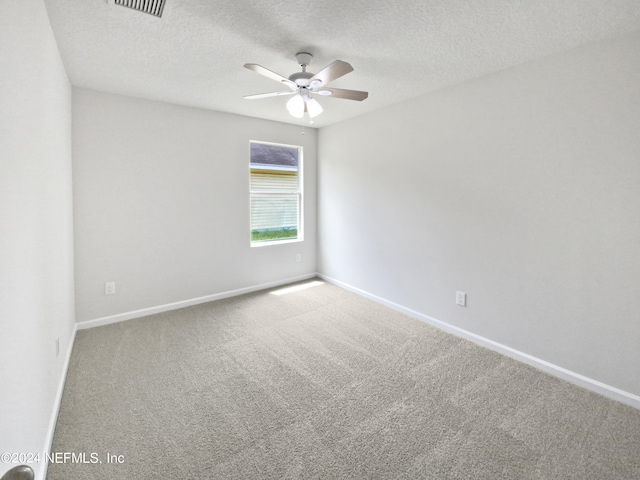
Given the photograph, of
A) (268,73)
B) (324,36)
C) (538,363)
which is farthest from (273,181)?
(538,363)

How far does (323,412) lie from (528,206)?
2269 mm

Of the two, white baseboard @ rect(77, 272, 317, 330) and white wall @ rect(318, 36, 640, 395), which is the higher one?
white wall @ rect(318, 36, 640, 395)

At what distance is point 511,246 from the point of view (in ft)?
8.73

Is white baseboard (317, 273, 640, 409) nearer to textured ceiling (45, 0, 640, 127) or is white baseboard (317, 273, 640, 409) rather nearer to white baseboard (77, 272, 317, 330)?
white baseboard (77, 272, 317, 330)

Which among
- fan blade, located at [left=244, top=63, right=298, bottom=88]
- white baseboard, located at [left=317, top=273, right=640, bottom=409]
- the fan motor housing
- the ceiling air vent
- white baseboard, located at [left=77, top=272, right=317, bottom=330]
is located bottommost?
white baseboard, located at [left=317, top=273, right=640, bottom=409]

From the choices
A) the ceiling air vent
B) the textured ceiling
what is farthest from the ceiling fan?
the ceiling air vent

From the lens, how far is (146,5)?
1735 millimetres

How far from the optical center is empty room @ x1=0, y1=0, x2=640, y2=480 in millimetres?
1635

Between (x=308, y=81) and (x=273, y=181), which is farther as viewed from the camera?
(x=273, y=181)

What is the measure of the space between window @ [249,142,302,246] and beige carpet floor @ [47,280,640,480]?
1.81m

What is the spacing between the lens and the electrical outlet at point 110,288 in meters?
3.28

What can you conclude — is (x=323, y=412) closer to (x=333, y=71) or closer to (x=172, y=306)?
(x=333, y=71)

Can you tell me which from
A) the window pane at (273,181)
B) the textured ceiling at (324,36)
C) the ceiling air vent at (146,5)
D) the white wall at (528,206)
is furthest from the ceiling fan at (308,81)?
the window pane at (273,181)

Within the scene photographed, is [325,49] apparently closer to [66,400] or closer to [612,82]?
[612,82]
